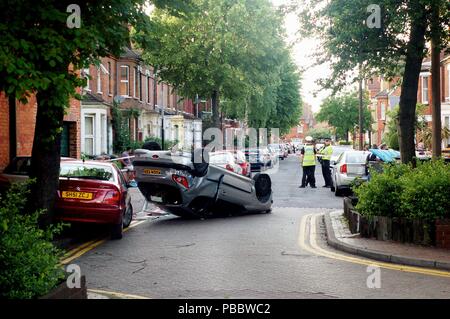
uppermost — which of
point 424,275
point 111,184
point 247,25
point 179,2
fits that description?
point 247,25

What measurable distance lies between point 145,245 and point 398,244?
4.48 metres

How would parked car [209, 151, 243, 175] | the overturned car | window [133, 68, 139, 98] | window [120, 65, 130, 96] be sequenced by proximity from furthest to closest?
window [133, 68, 139, 98] → window [120, 65, 130, 96] → parked car [209, 151, 243, 175] → the overturned car

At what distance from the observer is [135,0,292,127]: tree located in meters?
40.9

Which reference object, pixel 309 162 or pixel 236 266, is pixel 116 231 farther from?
pixel 309 162

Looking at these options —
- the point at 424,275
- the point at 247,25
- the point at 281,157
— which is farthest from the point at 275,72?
the point at 424,275

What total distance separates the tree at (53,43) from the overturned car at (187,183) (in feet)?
9.95

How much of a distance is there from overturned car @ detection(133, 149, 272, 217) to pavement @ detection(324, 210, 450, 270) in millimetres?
3398

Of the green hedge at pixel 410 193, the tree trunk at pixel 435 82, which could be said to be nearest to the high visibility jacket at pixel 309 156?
the tree trunk at pixel 435 82

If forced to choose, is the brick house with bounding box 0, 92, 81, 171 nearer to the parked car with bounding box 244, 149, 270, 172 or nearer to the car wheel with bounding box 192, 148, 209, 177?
the car wheel with bounding box 192, 148, 209, 177

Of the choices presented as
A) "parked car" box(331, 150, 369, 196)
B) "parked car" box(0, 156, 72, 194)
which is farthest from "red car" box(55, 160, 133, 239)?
"parked car" box(331, 150, 369, 196)

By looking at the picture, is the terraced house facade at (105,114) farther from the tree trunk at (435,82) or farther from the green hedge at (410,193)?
the tree trunk at (435,82)

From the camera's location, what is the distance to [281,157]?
227 feet

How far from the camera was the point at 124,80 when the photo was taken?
4216cm
